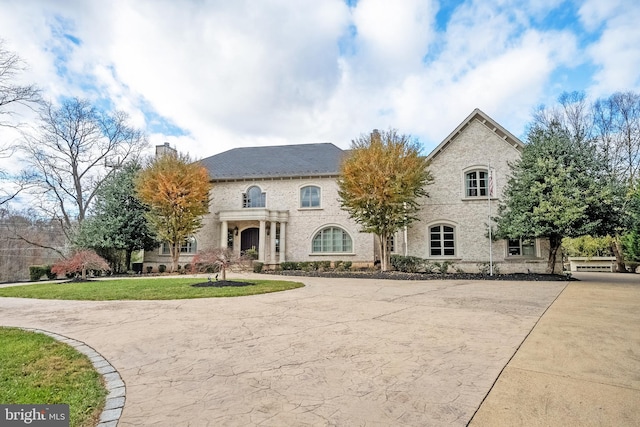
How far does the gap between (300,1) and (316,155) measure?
13509 millimetres

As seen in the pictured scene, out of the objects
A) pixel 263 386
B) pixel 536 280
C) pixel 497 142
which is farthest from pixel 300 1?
pixel 536 280

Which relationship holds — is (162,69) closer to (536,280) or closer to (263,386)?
(263,386)

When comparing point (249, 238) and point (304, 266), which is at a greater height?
point (249, 238)

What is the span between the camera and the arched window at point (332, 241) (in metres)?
21.3

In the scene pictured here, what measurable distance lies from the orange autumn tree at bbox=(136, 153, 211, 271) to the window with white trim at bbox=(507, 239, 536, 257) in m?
17.3

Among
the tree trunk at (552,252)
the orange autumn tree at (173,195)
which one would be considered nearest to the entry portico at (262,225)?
the orange autumn tree at (173,195)

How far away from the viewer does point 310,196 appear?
22.1 metres

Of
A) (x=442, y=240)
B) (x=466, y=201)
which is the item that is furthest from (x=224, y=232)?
(x=466, y=201)

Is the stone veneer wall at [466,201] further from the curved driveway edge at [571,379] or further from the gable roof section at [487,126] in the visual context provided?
the curved driveway edge at [571,379]

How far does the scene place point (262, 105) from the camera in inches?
808

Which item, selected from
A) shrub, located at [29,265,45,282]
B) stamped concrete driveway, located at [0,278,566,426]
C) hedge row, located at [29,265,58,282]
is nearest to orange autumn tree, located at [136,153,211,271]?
hedge row, located at [29,265,58,282]

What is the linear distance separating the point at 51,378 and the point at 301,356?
2.53 m

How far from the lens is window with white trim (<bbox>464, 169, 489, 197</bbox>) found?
17875mm

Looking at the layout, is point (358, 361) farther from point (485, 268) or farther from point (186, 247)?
point (186, 247)
